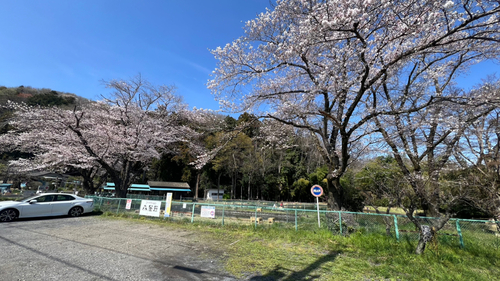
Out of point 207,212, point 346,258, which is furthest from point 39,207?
point 346,258

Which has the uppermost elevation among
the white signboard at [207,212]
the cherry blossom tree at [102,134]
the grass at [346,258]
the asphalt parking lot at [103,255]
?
the cherry blossom tree at [102,134]

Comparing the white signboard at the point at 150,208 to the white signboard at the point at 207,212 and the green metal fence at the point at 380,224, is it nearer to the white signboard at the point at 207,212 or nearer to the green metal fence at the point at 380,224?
the green metal fence at the point at 380,224

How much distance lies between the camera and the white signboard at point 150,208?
10.5 meters

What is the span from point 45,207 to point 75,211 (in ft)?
4.07

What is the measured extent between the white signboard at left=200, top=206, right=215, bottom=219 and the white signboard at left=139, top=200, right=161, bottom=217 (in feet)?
8.28

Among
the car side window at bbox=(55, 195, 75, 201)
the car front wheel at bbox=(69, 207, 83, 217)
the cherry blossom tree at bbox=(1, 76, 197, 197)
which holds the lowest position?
the car front wheel at bbox=(69, 207, 83, 217)

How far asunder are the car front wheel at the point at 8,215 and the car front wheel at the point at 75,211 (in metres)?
1.96

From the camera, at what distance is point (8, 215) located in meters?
9.09

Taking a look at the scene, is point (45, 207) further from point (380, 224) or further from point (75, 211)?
point (380, 224)

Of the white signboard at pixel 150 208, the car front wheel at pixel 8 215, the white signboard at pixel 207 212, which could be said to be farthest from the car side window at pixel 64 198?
the white signboard at pixel 207 212

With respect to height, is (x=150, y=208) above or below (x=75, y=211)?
above

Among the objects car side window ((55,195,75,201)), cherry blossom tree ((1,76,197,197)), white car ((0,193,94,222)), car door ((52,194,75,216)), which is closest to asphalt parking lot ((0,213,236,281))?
white car ((0,193,94,222))

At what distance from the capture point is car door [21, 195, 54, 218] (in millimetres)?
9586

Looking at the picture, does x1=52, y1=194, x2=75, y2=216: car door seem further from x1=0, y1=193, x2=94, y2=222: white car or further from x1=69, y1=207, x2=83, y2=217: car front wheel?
x1=69, y1=207, x2=83, y2=217: car front wheel
